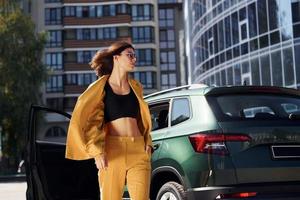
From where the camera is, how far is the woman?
14.7ft

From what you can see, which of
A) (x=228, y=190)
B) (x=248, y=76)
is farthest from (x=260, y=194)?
(x=248, y=76)

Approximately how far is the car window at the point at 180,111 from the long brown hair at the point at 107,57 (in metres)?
1.56

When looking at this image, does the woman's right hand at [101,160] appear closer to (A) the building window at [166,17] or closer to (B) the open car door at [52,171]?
(B) the open car door at [52,171]

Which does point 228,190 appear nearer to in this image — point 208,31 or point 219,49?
point 219,49

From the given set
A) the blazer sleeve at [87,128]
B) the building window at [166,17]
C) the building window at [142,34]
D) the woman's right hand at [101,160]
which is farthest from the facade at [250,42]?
the building window at [166,17]

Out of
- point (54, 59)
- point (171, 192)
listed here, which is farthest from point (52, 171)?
point (54, 59)

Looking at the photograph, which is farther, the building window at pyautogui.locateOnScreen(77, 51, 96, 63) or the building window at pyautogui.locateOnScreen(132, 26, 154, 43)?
the building window at pyautogui.locateOnScreen(132, 26, 154, 43)

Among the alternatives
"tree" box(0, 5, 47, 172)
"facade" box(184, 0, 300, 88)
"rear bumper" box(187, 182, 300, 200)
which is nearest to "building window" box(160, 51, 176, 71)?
"facade" box(184, 0, 300, 88)

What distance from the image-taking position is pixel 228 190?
17.7 ft

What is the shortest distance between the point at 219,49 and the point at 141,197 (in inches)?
1306

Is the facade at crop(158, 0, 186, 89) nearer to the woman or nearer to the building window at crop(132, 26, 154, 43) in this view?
the building window at crop(132, 26, 154, 43)

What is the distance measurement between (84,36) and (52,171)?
6837 cm

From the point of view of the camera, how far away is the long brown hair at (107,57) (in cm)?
478

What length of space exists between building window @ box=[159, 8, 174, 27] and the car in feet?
250
